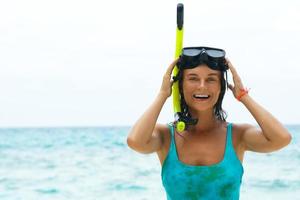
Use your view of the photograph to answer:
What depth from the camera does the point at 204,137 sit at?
11.4 feet

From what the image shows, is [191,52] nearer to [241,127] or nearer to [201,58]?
[201,58]

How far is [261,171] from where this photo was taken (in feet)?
49.5

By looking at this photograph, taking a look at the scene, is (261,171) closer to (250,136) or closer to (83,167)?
(83,167)

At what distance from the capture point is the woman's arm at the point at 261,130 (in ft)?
10.8

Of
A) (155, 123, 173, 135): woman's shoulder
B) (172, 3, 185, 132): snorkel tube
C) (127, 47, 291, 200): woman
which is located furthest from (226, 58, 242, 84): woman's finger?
(155, 123, 173, 135): woman's shoulder

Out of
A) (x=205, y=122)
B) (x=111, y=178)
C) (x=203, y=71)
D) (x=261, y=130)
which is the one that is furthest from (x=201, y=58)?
(x=111, y=178)

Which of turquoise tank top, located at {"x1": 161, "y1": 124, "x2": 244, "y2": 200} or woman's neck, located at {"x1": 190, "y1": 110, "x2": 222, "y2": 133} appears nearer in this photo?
turquoise tank top, located at {"x1": 161, "y1": 124, "x2": 244, "y2": 200}

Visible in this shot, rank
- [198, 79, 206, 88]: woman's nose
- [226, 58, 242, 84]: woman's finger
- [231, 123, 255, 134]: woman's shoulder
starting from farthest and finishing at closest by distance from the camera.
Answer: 1. [231, 123, 255, 134]: woman's shoulder
2. [226, 58, 242, 84]: woman's finger
3. [198, 79, 206, 88]: woman's nose

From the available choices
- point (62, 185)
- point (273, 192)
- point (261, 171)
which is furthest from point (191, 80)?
point (261, 171)

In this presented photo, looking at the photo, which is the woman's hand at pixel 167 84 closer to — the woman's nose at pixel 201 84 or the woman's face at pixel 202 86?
the woman's face at pixel 202 86

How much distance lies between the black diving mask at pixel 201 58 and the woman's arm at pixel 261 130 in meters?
0.07

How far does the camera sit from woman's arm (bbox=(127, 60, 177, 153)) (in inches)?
130

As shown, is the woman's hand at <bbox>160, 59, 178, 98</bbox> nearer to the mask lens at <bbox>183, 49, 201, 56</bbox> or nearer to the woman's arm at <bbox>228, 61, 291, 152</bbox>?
the mask lens at <bbox>183, 49, 201, 56</bbox>

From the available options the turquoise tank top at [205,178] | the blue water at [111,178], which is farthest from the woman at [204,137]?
the blue water at [111,178]
